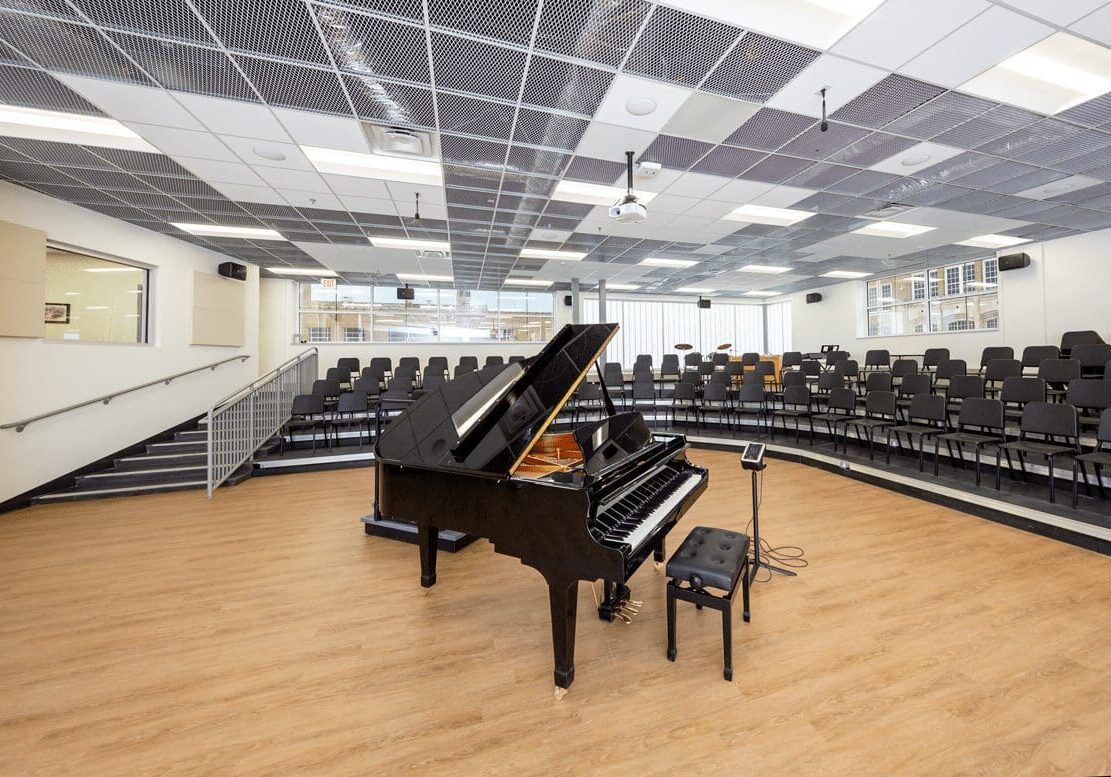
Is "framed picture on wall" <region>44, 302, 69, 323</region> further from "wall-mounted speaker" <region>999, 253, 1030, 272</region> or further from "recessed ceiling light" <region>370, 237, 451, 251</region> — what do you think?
"wall-mounted speaker" <region>999, 253, 1030, 272</region>

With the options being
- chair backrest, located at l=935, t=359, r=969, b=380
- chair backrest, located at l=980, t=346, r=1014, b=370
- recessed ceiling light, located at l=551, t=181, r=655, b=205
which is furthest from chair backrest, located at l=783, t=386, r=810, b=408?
recessed ceiling light, located at l=551, t=181, r=655, b=205

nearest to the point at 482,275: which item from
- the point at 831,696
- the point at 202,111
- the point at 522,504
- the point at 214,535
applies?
the point at 202,111

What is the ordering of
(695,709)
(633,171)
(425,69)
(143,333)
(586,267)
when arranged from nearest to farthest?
(695,709), (425,69), (633,171), (143,333), (586,267)

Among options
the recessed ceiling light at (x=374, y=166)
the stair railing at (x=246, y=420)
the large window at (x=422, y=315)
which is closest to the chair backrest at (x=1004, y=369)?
the recessed ceiling light at (x=374, y=166)

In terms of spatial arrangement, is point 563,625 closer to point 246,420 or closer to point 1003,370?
point 246,420

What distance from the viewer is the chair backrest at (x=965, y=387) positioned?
17.7 feet

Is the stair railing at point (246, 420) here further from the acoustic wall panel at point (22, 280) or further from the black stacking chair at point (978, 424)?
the black stacking chair at point (978, 424)

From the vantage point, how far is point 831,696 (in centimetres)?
187

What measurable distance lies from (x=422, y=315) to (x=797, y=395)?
841 cm

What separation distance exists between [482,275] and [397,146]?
529cm

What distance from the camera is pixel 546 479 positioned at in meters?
1.92

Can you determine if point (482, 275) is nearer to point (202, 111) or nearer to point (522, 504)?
point (202, 111)

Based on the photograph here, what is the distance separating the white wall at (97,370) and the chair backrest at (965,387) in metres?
10.6

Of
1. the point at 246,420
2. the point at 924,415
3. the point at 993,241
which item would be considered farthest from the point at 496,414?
the point at 993,241
